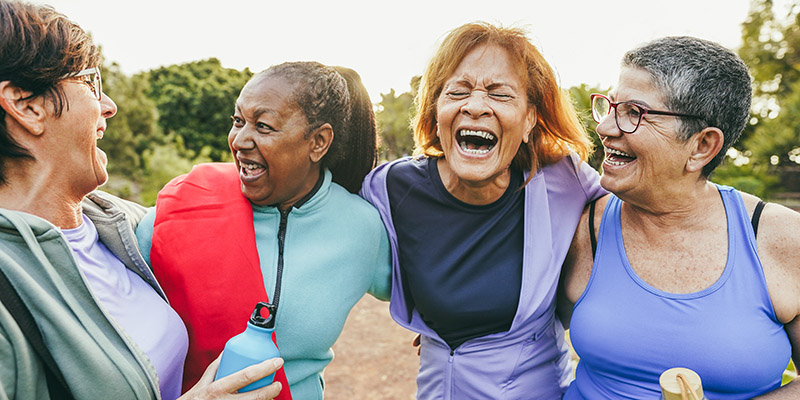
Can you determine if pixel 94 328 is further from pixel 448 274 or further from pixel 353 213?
pixel 448 274

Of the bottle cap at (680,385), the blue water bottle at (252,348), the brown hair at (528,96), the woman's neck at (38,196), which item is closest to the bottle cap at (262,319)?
the blue water bottle at (252,348)

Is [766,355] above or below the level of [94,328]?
below

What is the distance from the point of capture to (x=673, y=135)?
2021mm

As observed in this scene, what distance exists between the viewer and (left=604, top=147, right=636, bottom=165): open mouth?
2.17 meters

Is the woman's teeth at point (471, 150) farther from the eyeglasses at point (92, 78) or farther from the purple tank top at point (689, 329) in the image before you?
the eyeglasses at point (92, 78)

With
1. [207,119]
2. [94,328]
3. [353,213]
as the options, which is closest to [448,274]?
[353,213]

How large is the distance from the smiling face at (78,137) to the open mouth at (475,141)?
152 cm

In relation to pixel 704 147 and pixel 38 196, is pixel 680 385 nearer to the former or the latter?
pixel 704 147

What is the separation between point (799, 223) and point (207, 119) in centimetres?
3308

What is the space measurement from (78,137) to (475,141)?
1.69m

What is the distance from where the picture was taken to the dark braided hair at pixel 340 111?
225 centimetres

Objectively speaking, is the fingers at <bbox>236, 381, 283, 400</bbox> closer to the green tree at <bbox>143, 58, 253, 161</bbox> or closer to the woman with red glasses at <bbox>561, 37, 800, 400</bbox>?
the woman with red glasses at <bbox>561, 37, 800, 400</bbox>

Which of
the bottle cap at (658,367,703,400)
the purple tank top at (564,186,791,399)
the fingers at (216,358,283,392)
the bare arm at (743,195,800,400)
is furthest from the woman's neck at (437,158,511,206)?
the fingers at (216,358,283,392)

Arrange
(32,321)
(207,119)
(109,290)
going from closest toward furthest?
(32,321)
(109,290)
(207,119)
